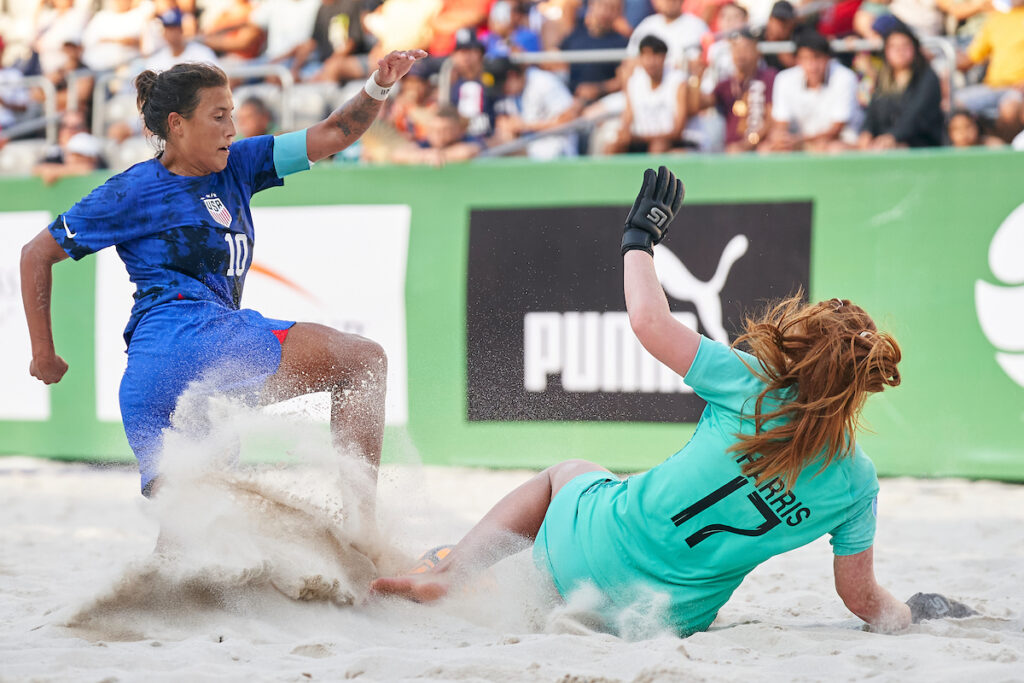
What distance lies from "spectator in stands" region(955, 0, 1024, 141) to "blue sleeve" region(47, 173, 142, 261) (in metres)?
5.31

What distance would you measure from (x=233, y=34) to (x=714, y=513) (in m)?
7.68

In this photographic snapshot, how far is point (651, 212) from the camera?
9.13 feet

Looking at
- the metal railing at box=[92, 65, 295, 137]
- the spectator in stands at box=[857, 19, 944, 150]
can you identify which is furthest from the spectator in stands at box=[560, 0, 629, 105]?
the metal railing at box=[92, 65, 295, 137]

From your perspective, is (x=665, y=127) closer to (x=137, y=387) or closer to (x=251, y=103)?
(x=251, y=103)

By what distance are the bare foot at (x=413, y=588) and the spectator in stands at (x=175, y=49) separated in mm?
6719

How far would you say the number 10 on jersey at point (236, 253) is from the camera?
3385mm

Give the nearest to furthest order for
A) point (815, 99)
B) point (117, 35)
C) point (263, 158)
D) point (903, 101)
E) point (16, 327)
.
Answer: point (263, 158), point (903, 101), point (815, 99), point (16, 327), point (117, 35)

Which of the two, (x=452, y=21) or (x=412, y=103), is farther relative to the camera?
(x=452, y=21)

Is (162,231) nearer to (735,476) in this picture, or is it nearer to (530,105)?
(735,476)

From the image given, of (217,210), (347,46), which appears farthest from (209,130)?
(347,46)

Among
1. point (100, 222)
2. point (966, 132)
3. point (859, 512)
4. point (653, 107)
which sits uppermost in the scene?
point (653, 107)

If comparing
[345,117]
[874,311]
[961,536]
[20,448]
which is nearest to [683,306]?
[874,311]

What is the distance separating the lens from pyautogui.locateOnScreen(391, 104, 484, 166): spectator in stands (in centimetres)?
659

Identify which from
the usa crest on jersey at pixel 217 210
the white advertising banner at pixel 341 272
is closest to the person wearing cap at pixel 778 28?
the white advertising banner at pixel 341 272
